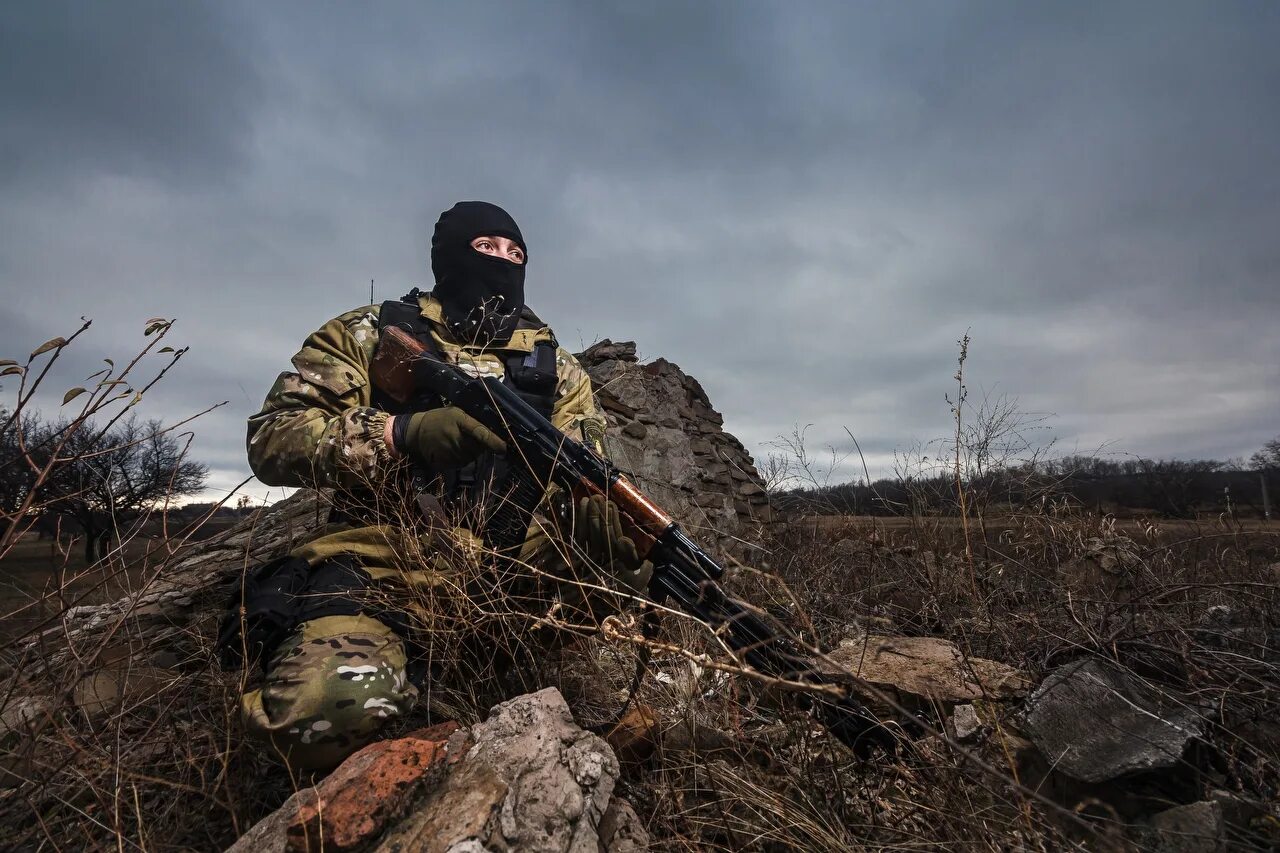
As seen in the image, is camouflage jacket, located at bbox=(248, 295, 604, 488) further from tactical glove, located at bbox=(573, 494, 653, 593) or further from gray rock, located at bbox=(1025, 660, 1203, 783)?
gray rock, located at bbox=(1025, 660, 1203, 783)

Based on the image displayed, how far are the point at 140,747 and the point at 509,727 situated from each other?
4.62 feet

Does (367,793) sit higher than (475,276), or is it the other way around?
(475,276)

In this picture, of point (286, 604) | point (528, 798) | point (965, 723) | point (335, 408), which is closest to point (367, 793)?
point (528, 798)

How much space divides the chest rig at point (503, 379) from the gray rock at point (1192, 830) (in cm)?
222

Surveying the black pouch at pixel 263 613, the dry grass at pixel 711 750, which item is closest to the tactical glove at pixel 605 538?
the dry grass at pixel 711 750

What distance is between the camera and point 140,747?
6.71 feet

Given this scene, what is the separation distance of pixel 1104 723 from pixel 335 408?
116 inches

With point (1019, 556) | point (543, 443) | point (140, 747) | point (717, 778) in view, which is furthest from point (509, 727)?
point (1019, 556)

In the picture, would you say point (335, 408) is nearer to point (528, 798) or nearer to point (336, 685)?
point (336, 685)

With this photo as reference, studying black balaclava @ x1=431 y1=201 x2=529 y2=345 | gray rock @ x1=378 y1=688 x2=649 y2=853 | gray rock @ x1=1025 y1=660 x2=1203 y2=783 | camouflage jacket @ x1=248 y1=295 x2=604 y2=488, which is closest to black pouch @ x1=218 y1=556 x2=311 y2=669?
camouflage jacket @ x1=248 y1=295 x2=604 y2=488

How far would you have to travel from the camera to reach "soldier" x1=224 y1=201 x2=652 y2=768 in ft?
6.45

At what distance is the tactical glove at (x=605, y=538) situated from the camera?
2.32 metres

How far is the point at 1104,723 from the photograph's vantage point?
5.54 ft

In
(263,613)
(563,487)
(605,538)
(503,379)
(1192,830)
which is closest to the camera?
(1192,830)
